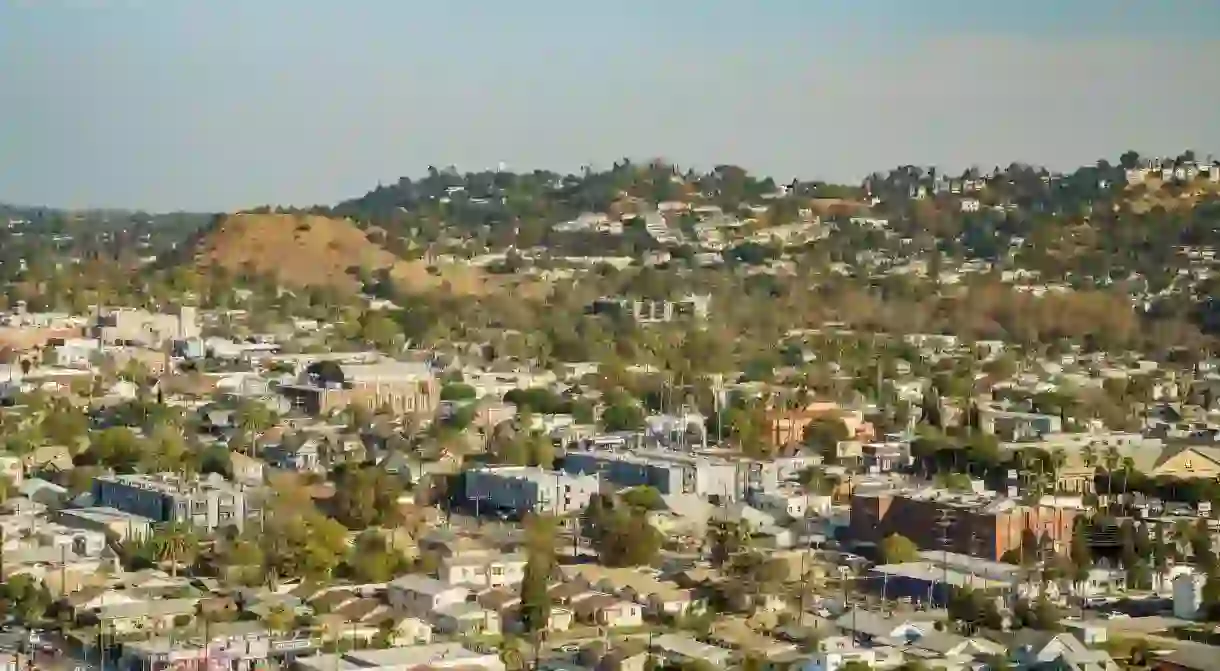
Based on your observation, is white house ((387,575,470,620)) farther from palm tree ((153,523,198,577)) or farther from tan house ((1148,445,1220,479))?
tan house ((1148,445,1220,479))

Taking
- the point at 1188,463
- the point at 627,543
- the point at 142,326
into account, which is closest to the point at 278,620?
the point at 627,543

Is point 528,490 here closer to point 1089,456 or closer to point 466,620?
point 466,620

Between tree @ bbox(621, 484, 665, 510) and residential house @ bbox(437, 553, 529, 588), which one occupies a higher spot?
tree @ bbox(621, 484, 665, 510)

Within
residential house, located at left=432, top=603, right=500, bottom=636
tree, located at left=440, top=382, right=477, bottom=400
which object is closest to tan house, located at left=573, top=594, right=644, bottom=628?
residential house, located at left=432, top=603, right=500, bottom=636

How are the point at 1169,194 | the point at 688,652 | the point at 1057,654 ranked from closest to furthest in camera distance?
the point at 1057,654 → the point at 688,652 → the point at 1169,194

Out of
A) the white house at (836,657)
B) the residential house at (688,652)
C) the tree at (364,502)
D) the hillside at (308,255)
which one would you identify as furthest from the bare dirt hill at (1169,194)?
the white house at (836,657)

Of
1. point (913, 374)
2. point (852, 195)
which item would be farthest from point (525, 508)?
point (852, 195)

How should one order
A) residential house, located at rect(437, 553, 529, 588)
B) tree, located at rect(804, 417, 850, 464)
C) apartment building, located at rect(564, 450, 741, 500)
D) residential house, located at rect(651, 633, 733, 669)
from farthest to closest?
tree, located at rect(804, 417, 850, 464) → apartment building, located at rect(564, 450, 741, 500) → residential house, located at rect(437, 553, 529, 588) → residential house, located at rect(651, 633, 733, 669)
